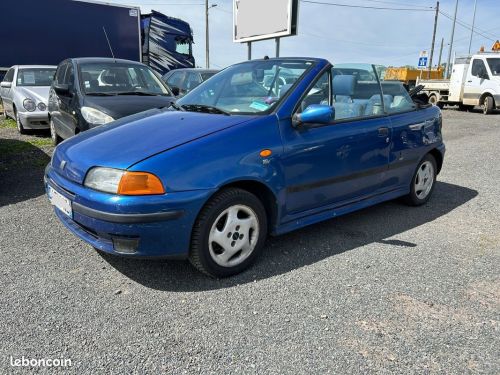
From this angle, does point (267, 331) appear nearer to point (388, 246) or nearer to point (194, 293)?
point (194, 293)

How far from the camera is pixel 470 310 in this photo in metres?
2.79

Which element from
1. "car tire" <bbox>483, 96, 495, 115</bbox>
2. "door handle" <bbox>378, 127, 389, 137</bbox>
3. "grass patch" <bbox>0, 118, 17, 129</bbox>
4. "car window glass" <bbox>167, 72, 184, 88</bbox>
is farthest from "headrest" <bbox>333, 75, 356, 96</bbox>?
"car tire" <bbox>483, 96, 495, 115</bbox>

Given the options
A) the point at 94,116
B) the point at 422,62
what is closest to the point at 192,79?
the point at 94,116

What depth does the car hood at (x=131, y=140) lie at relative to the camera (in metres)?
2.83

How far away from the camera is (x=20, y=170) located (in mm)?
6035

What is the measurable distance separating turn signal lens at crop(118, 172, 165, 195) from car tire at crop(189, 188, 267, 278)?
362 mm

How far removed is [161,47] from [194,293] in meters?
14.4

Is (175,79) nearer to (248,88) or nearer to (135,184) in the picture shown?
(248,88)

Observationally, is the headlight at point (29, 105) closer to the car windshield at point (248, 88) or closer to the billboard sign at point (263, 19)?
the car windshield at point (248, 88)

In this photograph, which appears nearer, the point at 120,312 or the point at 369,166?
the point at 120,312

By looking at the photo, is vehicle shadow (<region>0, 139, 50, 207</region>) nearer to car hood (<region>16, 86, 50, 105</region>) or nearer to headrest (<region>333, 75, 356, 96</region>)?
car hood (<region>16, 86, 50, 105</region>)

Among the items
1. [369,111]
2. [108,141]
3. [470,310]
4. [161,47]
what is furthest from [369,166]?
[161,47]

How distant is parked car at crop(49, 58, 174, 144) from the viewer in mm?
5523

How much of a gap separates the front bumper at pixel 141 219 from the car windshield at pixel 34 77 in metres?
7.64
